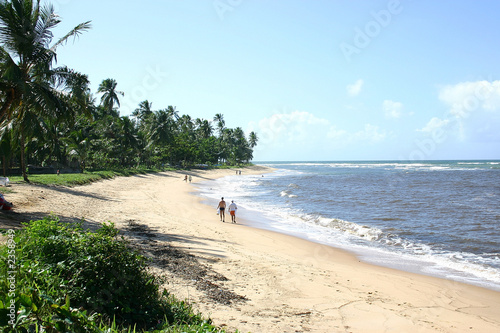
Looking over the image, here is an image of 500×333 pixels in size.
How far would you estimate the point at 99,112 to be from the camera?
48.2m

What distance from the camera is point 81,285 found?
11.3 ft

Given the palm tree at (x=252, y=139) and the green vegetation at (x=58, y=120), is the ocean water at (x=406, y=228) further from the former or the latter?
the palm tree at (x=252, y=139)

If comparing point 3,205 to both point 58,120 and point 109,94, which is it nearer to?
point 58,120

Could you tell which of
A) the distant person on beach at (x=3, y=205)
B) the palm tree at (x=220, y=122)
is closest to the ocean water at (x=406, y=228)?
the distant person on beach at (x=3, y=205)

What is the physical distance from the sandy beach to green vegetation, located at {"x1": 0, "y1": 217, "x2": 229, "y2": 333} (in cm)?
144

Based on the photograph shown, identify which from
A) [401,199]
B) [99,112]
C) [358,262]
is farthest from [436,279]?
[99,112]

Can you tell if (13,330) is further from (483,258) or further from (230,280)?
(483,258)

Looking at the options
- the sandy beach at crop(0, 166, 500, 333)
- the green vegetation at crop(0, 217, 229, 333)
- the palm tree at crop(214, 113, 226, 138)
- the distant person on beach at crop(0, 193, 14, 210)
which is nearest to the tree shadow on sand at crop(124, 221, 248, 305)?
the sandy beach at crop(0, 166, 500, 333)

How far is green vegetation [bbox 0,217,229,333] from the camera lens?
8.49 feet

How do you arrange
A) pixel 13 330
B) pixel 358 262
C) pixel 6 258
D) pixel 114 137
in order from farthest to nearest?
pixel 114 137
pixel 358 262
pixel 6 258
pixel 13 330

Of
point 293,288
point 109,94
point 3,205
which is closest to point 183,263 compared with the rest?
point 293,288

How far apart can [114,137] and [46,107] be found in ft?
121

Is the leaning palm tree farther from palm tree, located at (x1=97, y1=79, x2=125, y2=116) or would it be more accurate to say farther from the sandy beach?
palm tree, located at (x1=97, y1=79, x2=125, y2=116)

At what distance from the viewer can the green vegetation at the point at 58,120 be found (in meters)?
11.0
